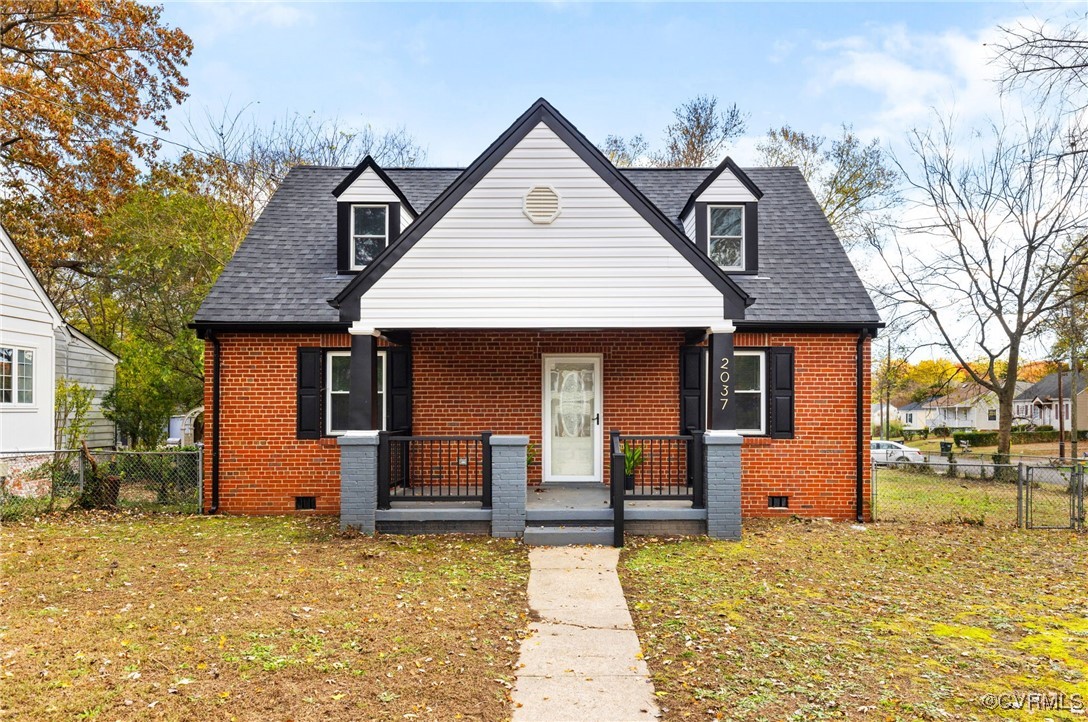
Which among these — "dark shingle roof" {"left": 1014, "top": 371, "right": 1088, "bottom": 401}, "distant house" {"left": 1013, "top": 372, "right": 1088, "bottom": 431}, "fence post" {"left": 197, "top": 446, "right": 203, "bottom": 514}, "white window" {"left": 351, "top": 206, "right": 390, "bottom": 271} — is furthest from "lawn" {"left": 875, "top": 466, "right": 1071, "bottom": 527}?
"distant house" {"left": 1013, "top": 372, "right": 1088, "bottom": 431}

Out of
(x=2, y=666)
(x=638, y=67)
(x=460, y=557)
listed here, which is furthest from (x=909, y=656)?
(x=638, y=67)

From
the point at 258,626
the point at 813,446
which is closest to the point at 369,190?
the point at 258,626

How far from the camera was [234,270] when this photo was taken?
38.2 feet

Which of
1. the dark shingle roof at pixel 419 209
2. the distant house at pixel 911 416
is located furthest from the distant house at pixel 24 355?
the distant house at pixel 911 416

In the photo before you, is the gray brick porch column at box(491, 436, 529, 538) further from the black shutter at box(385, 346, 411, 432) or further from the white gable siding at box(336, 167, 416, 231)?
the white gable siding at box(336, 167, 416, 231)

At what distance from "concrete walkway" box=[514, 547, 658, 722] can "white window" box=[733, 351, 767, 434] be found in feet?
14.7

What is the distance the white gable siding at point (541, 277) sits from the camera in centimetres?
917

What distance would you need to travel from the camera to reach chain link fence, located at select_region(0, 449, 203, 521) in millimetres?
11008

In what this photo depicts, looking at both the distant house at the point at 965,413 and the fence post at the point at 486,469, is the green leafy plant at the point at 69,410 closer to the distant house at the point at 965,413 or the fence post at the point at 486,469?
the fence post at the point at 486,469

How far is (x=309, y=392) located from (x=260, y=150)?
15191 millimetres

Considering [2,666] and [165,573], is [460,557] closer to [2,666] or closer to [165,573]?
[165,573]

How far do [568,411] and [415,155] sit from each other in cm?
1843

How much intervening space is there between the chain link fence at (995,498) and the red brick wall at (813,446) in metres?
→ 0.63

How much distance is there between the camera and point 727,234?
11703 millimetres
